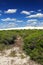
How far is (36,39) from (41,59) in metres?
2.56

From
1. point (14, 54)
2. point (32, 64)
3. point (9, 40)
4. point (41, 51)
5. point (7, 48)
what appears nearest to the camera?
point (32, 64)

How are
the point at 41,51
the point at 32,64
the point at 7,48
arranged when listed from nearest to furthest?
1. the point at 32,64
2. the point at 41,51
3. the point at 7,48

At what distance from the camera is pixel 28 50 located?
16547 millimetres

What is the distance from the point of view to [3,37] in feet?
70.6

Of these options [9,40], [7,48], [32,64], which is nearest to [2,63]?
[32,64]

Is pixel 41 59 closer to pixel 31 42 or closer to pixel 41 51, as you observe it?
pixel 41 51

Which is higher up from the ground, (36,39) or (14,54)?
(36,39)

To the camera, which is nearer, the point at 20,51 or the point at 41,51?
the point at 41,51

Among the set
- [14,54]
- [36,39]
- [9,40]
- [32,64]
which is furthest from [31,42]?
[9,40]

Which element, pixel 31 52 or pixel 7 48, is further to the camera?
pixel 7 48

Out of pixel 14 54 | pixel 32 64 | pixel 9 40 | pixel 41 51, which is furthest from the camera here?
pixel 9 40

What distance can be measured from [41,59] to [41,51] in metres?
0.75

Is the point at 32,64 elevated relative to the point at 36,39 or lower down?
lower down

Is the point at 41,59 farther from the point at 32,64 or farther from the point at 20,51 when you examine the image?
the point at 20,51
